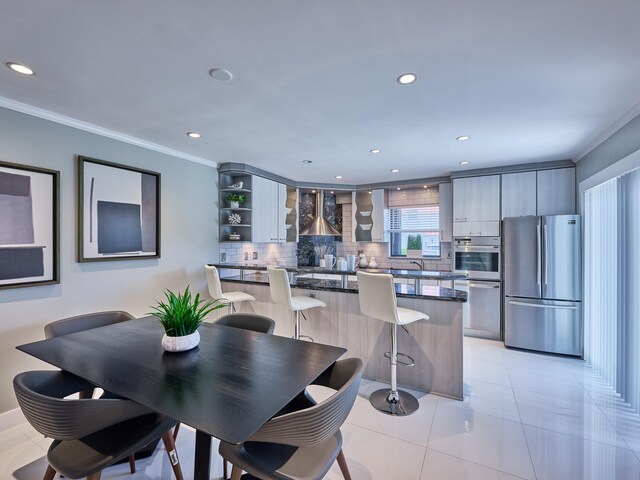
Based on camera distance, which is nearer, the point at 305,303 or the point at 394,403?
the point at 394,403

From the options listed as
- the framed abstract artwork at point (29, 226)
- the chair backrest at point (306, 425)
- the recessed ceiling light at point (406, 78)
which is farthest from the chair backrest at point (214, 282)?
the recessed ceiling light at point (406, 78)

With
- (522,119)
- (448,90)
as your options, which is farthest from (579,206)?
(448,90)

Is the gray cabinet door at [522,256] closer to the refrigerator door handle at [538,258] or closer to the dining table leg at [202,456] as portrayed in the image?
the refrigerator door handle at [538,258]

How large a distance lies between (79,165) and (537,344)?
542 centimetres

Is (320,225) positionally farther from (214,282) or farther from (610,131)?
(610,131)

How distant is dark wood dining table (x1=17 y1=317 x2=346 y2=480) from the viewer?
1.13m

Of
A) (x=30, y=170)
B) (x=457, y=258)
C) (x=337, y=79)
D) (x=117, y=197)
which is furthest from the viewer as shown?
(x=457, y=258)

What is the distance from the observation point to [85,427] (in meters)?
1.23

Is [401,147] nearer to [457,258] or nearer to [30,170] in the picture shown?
[457,258]

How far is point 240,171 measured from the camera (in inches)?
163

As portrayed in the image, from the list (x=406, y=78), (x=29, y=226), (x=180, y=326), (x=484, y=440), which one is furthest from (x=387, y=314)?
(x=29, y=226)

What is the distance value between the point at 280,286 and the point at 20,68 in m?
2.38

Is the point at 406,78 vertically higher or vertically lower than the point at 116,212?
higher

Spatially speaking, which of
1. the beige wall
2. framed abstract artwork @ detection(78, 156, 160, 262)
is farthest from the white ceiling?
framed abstract artwork @ detection(78, 156, 160, 262)
